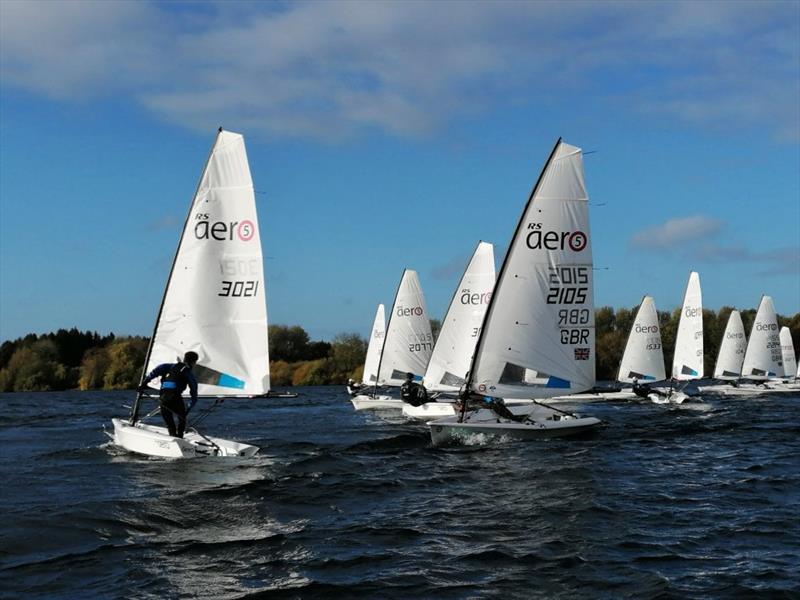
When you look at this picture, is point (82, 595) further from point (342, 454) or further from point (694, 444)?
point (694, 444)

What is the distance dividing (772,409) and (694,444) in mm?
15493

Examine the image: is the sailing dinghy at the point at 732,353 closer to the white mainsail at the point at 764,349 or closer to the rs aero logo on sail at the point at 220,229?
the white mainsail at the point at 764,349

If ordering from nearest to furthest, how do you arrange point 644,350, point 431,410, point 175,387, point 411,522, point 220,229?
point 411,522, point 175,387, point 220,229, point 431,410, point 644,350

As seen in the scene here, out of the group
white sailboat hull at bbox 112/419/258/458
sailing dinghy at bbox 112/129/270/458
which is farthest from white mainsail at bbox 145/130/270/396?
white sailboat hull at bbox 112/419/258/458

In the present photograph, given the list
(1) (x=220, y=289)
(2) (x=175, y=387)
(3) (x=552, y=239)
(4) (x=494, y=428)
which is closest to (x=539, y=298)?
(3) (x=552, y=239)

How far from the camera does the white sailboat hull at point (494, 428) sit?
20078mm

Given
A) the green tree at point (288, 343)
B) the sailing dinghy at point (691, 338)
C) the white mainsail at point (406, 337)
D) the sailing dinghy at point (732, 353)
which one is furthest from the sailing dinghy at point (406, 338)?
the green tree at point (288, 343)

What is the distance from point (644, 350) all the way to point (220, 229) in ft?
102

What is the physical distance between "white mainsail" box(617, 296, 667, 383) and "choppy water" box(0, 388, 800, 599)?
22292 mm

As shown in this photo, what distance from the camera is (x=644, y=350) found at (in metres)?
44.6

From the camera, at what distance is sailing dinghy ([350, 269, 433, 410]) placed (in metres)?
39.9

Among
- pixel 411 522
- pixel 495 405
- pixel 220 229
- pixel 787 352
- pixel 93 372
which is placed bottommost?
pixel 411 522

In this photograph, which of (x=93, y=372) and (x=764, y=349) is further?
(x=93, y=372)

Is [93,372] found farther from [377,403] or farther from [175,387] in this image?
[175,387]
